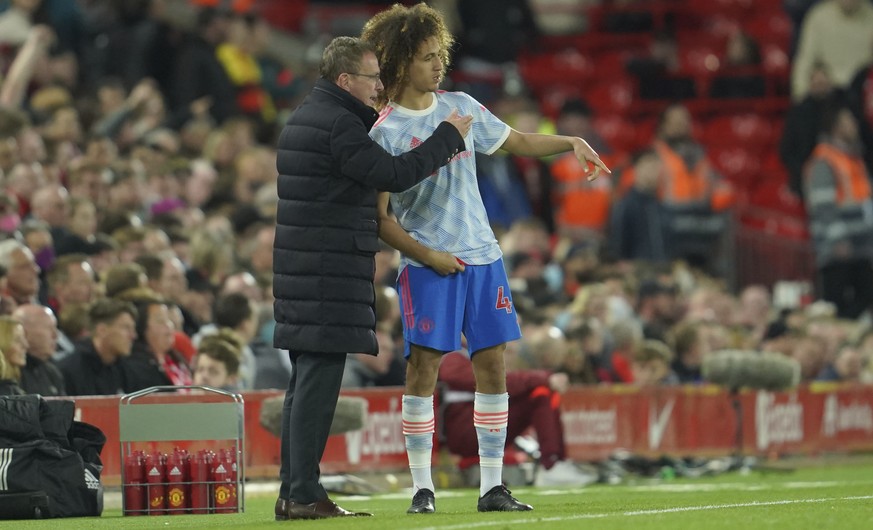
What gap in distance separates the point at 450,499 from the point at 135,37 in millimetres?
10221

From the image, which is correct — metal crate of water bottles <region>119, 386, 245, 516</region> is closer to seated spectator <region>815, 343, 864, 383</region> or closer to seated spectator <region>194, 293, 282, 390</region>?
seated spectator <region>194, 293, 282, 390</region>

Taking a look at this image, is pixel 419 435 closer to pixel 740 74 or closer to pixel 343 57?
pixel 343 57

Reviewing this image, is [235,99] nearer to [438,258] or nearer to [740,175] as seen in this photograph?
[740,175]

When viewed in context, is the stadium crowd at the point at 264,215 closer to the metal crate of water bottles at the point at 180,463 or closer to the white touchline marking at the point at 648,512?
the metal crate of water bottles at the point at 180,463

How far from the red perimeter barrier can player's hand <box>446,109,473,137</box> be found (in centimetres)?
352

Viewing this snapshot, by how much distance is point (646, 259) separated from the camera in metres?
20.6

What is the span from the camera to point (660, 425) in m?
15.1

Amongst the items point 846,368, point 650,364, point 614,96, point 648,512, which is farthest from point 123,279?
point 614,96

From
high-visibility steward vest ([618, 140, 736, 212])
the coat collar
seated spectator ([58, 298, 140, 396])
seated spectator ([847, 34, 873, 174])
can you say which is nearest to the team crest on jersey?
the coat collar

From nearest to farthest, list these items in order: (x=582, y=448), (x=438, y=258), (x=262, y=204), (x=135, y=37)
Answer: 1. (x=438, y=258)
2. (x=582, y=448)
3. (x=262, y=204)
4. (x=135, y=37)

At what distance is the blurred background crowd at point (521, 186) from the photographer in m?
12.7

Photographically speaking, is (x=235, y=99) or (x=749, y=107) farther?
(x=749, y=107)

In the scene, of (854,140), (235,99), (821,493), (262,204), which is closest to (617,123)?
(854,140)

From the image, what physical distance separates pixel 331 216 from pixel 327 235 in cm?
9
